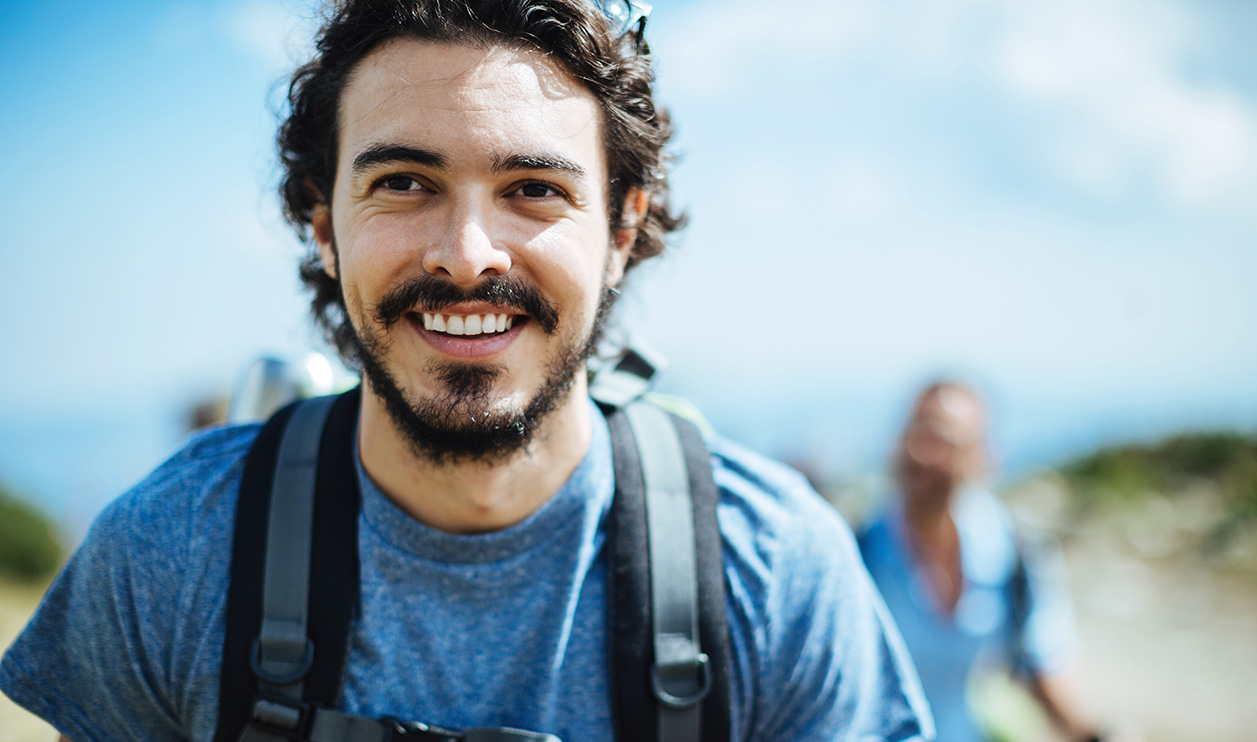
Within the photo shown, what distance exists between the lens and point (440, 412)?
1932mm

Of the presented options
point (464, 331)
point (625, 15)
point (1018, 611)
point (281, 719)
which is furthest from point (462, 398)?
point (1018, 611)

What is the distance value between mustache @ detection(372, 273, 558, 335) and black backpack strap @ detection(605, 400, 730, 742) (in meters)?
0.49

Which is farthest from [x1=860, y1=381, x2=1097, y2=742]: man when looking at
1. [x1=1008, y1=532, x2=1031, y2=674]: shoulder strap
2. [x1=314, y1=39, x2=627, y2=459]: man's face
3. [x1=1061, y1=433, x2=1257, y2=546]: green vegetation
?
[x1=1061, y1=433, x2=1257, y2=546]: green vegetation

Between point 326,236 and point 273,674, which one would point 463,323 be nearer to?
point 326,236

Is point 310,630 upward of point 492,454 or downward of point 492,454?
downward

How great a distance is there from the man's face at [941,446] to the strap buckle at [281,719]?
3186mm

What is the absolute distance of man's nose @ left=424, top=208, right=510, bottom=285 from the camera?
1816 mm

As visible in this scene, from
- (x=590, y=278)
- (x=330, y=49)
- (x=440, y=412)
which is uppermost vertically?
(x=330, y=49)

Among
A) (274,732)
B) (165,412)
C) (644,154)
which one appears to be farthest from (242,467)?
(165,412)

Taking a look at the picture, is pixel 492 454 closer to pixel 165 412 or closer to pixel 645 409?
pixel 645 409

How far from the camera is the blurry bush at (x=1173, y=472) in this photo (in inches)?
422

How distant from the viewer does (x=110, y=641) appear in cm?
187

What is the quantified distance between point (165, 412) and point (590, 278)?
6.67m

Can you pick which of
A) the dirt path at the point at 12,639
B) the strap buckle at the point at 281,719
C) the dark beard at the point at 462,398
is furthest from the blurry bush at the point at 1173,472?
the dirt path at the point at 12,639
